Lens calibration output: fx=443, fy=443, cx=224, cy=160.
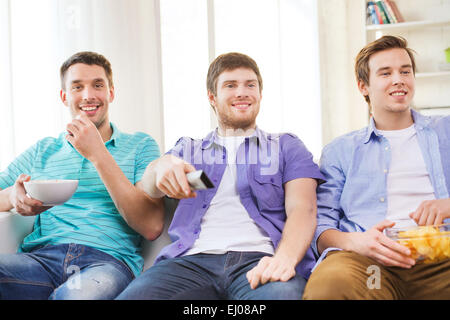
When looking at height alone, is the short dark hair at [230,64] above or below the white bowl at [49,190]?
above

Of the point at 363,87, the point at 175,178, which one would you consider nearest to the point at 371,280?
the point at 175,178

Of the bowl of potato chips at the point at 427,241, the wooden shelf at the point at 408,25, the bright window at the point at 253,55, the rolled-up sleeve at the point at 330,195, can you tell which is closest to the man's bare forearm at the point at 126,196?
the rolled-up sleeve at the point at 330,195

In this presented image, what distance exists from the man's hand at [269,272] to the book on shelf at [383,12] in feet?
6.66

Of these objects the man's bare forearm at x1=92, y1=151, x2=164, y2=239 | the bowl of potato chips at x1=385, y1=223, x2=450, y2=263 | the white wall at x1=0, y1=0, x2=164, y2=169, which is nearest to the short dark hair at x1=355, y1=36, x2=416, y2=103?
the bowl of potato chips at x1=385, y1=223, x2=450, y2=263

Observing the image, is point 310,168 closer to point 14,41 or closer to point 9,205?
point 9,205

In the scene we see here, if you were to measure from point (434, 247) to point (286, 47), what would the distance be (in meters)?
1.37

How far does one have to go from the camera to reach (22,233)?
124cm

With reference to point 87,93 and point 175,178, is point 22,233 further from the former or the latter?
point 175,178

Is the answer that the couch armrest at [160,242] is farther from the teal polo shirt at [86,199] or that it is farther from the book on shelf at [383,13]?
the book on shelf at [383,13]

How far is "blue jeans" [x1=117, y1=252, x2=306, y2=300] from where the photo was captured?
890 mm

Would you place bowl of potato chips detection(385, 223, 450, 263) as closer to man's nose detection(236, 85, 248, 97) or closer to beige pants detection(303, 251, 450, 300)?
beige pants detection(303, 251, 450, 300)

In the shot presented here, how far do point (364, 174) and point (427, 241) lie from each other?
35 centimetres

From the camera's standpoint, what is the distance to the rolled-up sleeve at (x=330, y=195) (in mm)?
1150
